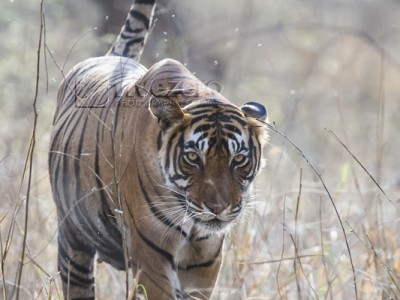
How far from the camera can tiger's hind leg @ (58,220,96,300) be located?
18.2 ft

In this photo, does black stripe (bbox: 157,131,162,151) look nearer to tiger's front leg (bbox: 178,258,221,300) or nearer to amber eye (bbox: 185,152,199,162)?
amber eye (bbox: 185,152,199,162)

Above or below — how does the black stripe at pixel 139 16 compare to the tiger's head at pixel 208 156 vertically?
above

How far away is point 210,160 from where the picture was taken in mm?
4602

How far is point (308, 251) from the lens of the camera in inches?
263

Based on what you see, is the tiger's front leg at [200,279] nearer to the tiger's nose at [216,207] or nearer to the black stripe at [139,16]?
the tiger's nose at [216,207]

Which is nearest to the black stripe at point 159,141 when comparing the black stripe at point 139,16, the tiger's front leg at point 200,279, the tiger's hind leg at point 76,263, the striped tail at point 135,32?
the tiger's front leg at point 200,279

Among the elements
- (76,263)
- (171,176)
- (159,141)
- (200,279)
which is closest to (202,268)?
(200,279)

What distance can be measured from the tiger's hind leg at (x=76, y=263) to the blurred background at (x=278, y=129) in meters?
0.16

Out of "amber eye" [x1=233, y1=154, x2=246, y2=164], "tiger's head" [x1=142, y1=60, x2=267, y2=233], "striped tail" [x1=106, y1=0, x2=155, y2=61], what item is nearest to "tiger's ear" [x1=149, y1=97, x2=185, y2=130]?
"tiger's head" [x1=142, y1=60, x2=267, y2=233]

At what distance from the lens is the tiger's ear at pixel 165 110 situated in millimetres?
4637

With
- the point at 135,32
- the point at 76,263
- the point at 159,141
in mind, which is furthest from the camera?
the point at 135,32

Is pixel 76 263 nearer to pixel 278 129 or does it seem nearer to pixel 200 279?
pixel 200 279

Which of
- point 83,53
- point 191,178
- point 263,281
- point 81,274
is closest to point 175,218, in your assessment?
point 191,178

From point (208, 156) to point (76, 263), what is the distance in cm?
130
